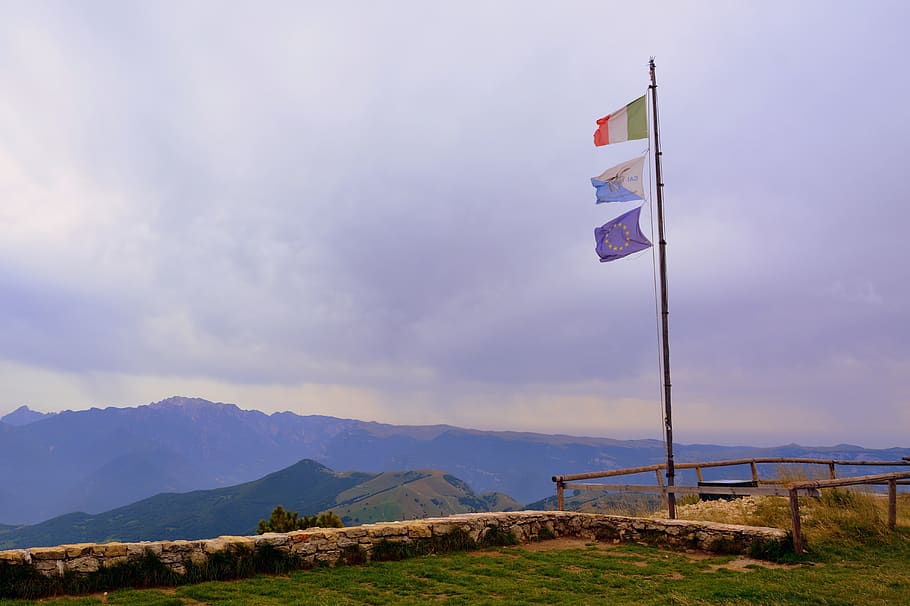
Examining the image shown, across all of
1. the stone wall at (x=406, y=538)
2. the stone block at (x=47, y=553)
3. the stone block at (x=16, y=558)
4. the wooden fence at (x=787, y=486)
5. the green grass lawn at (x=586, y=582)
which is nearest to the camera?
the green grass lawn at (x=586, y=582)

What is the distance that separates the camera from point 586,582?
9.00 meters

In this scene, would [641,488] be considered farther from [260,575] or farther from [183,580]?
[183,580]

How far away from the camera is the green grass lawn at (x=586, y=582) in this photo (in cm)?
784

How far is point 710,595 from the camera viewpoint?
25.7 feet

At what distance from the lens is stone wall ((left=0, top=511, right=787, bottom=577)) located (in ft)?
28.6

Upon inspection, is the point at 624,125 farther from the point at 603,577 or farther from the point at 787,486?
the point at 603,577

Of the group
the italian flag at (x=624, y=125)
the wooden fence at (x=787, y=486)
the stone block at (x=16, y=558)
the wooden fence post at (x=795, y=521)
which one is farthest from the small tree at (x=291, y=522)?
the italian flag at (x=624, y=125)

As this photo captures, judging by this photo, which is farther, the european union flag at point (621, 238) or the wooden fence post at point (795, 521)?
the european union flag at point (621, 238)

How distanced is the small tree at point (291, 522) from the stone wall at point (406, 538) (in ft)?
12.8

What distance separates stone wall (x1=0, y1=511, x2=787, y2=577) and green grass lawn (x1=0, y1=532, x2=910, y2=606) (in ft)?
1.67

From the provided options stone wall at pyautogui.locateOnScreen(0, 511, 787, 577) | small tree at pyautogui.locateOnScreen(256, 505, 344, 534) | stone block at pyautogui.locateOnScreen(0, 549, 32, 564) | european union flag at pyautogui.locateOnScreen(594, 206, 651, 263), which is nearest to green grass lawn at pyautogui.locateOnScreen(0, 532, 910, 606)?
stone wall at pyautogui.locateOnScreen(0, 511, 787, 577)

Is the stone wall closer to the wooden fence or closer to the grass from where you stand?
the grass

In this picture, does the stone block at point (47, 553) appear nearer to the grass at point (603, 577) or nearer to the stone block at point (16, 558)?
the stone block at point (16, 558)

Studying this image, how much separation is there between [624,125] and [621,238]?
2.92 meters
